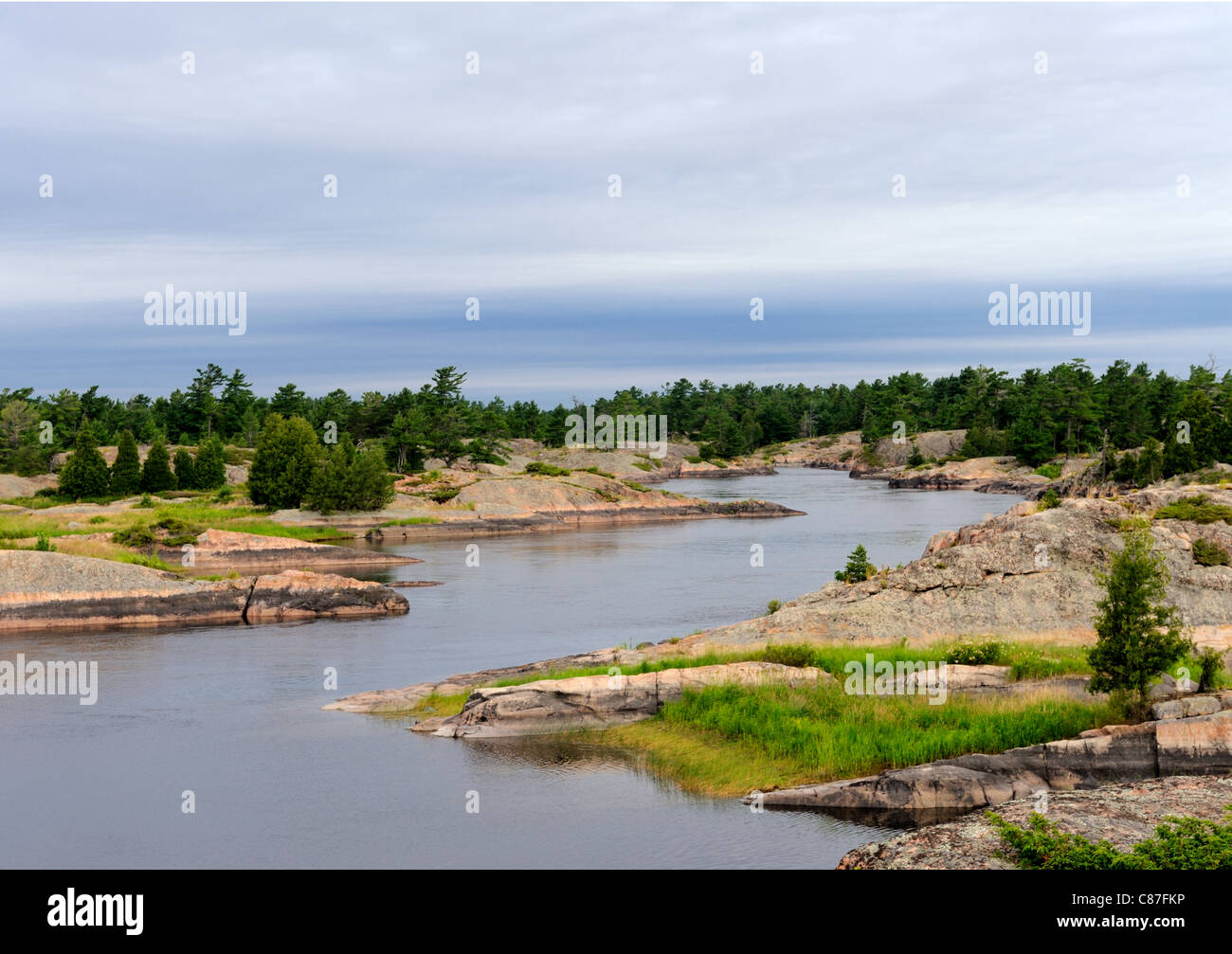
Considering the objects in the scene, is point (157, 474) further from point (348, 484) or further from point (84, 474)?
point (348, 484)

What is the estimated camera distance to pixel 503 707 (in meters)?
28.7

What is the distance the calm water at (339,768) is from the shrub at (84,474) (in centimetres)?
5594

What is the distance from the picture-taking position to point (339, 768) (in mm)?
25906

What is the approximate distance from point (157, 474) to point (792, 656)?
89.2 metres

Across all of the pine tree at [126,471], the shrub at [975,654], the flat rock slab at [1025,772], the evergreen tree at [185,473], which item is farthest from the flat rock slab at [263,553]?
the flat rock slab at [1025,772]

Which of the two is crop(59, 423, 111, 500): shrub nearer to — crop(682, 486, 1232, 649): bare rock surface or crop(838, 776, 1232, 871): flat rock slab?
crop(682, 486, 1232, 649): bare rock surface

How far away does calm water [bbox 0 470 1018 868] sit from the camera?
2039 cm

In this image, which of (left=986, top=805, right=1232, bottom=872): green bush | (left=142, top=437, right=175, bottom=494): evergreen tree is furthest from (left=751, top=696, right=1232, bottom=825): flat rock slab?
(left=142, top=437, right=175, bottom=494): evergreen tree

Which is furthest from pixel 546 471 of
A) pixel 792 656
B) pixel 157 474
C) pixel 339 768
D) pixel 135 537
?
pixel 339 768

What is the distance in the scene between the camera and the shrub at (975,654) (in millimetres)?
29625

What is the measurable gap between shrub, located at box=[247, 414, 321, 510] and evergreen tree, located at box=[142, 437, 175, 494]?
56.9 ft

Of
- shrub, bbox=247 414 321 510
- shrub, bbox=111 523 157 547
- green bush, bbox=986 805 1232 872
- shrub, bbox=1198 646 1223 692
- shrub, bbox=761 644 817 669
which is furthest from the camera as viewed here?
shrub, bbox=247 414 321 510
